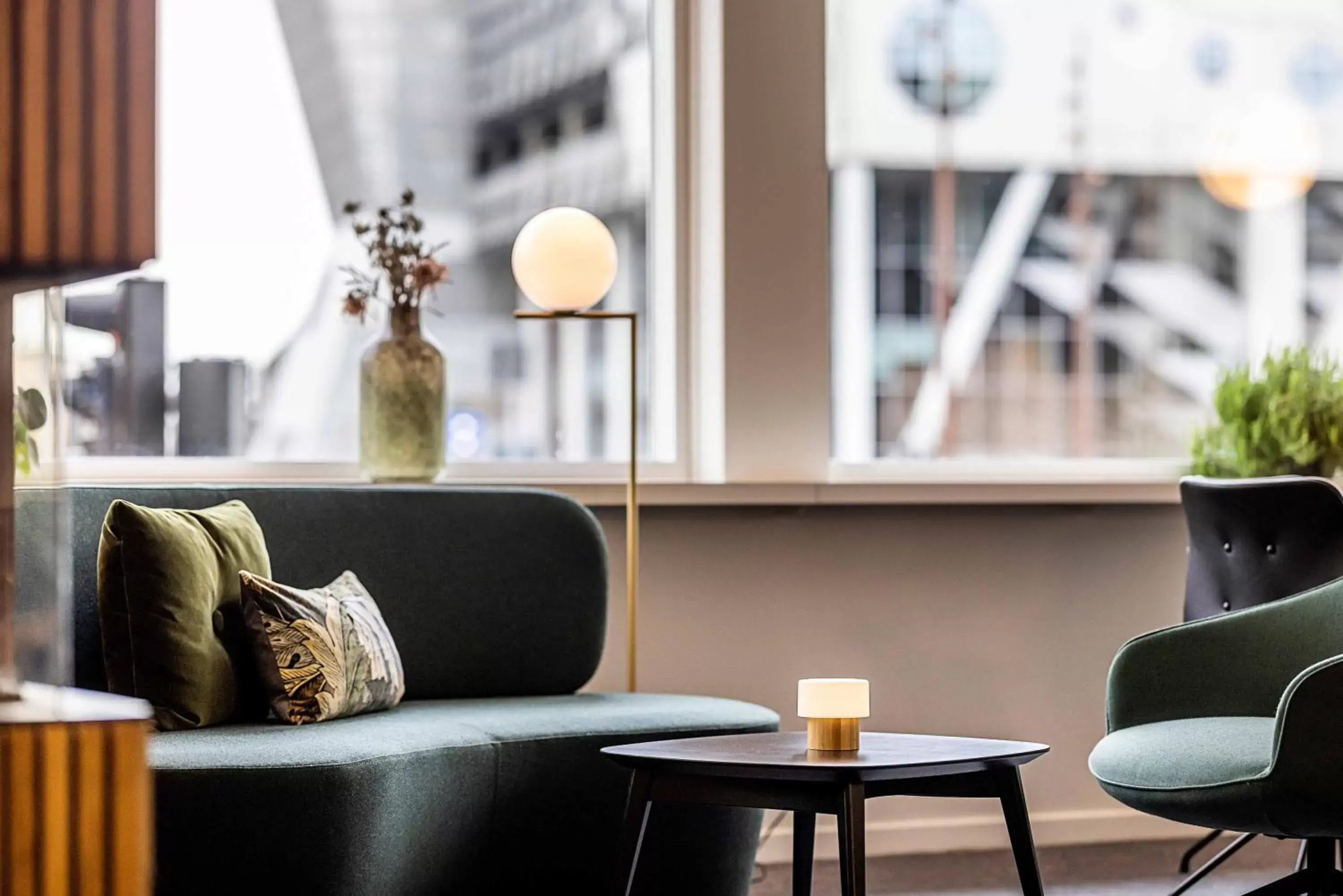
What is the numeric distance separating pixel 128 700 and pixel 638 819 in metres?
1.40

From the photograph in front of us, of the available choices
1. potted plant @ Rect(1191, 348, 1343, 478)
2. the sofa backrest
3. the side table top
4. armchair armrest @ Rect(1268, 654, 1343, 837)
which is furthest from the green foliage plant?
potted plant @ Rect(1191, 348, 1343, 478)

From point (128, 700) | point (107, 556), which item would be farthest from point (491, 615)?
point (128, 700)

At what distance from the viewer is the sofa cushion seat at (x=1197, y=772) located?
2.39 metres

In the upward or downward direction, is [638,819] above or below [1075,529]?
below

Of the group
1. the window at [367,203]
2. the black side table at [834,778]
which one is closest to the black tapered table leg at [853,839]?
the black side table at [834,778]

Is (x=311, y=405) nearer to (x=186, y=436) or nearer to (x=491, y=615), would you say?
(x=186, y=436)

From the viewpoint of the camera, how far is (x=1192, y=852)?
3727 mm

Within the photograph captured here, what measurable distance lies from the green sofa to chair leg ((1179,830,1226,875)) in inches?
48.0

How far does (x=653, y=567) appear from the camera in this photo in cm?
397

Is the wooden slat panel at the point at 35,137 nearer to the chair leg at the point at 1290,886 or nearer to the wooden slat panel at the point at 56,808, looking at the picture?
the wooden slat panel at the point at 56,808

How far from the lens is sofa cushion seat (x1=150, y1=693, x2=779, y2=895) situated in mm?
2312

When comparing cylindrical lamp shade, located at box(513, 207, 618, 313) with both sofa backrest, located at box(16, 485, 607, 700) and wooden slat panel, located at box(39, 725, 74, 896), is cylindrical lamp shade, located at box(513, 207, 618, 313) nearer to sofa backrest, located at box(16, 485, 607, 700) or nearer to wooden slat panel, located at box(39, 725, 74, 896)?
sofa backrest, located at box(16, 485, 607, 700)

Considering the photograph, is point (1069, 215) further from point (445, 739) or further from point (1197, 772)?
point (445, 739)

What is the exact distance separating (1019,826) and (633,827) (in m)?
0.59
